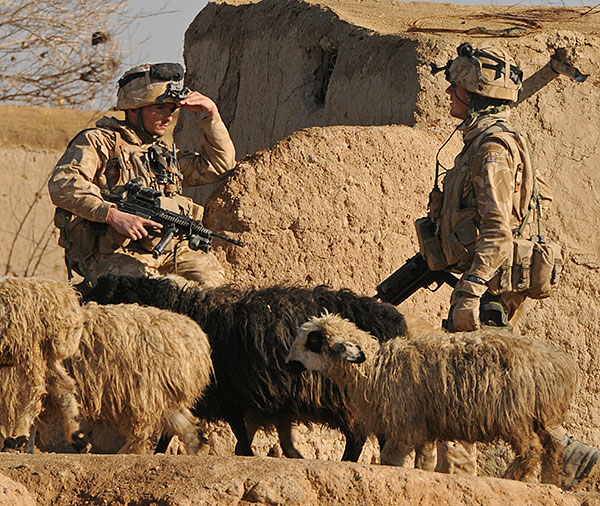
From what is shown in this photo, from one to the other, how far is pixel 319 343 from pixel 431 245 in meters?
1.00

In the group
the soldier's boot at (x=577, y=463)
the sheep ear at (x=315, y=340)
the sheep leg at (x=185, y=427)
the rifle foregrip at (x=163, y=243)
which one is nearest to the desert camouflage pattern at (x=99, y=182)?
the rifle foregrip at (x=163, y=243)

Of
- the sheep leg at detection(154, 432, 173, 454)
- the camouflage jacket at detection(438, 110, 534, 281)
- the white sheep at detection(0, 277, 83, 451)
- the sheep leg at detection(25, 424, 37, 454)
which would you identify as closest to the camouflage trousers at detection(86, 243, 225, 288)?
the sheep leg at detection(154, 432, 173, 454)

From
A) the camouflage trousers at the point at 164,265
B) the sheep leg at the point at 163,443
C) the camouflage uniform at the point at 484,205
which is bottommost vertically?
the sheep leg at the point at 163,443

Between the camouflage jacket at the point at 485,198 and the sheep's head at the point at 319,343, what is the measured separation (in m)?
0.70

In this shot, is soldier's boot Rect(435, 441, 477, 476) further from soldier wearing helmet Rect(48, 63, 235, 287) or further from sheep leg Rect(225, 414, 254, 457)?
soldier wearing helmet Rect(48, 63, 235, 287)

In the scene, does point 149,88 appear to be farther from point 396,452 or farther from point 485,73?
point 396,452

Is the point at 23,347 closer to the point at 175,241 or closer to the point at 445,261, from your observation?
the point at 175,241

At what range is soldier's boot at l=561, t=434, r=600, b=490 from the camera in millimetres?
5789

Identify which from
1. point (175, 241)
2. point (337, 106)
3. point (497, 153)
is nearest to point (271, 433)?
point (175, 241)

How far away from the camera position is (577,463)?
5832 millimetres

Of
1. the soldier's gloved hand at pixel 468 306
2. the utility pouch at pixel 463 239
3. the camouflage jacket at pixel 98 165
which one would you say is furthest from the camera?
the camouflage jacket at pixel 98 165

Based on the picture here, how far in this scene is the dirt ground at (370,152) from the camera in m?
7.50

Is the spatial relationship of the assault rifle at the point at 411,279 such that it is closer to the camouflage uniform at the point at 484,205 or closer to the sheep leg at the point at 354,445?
the camouflage uniform at the point at 484,205

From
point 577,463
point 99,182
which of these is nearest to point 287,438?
point 577,463
